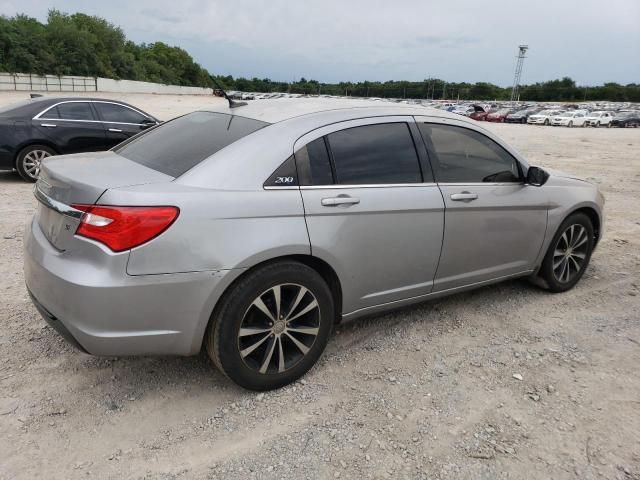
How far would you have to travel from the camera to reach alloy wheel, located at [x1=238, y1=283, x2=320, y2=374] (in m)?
2.90

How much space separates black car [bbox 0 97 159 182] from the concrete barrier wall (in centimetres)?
5611

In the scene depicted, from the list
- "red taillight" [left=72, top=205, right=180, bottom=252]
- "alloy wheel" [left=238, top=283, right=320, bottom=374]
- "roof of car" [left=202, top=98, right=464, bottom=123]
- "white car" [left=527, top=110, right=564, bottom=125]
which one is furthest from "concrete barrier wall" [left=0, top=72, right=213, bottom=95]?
"alloy wheel" [left=238, top=283, right=320, bottom=374]

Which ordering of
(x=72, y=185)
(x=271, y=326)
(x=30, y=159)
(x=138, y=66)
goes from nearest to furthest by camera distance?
(x=72, y=185), (x=271, y=326), (x=30, y=159), (x=138, y=66)

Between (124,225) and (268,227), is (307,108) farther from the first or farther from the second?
(124,225)

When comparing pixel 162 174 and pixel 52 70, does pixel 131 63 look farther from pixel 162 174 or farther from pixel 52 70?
pixel 162 174

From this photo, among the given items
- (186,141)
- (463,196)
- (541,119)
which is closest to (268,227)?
(186,141)

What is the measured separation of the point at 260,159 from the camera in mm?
2953

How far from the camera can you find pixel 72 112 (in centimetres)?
894

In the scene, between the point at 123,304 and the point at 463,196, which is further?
the point at 463,196

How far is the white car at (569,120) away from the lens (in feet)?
144

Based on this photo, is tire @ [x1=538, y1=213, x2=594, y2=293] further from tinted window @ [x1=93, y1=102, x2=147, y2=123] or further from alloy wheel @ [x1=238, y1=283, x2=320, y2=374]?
tinted window @ [x1=93, y1=102, x2=147, y2=123]

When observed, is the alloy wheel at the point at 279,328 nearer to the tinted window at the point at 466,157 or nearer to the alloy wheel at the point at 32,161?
the tinted window at the point at 466,157

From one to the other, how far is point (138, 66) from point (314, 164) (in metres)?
104

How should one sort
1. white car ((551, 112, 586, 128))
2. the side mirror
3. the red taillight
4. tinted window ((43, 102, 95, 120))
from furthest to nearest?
white car ((551, 112, 586, 128))
tinted window ((43, 102, 95, 120))
the side mirror
the red taillight
